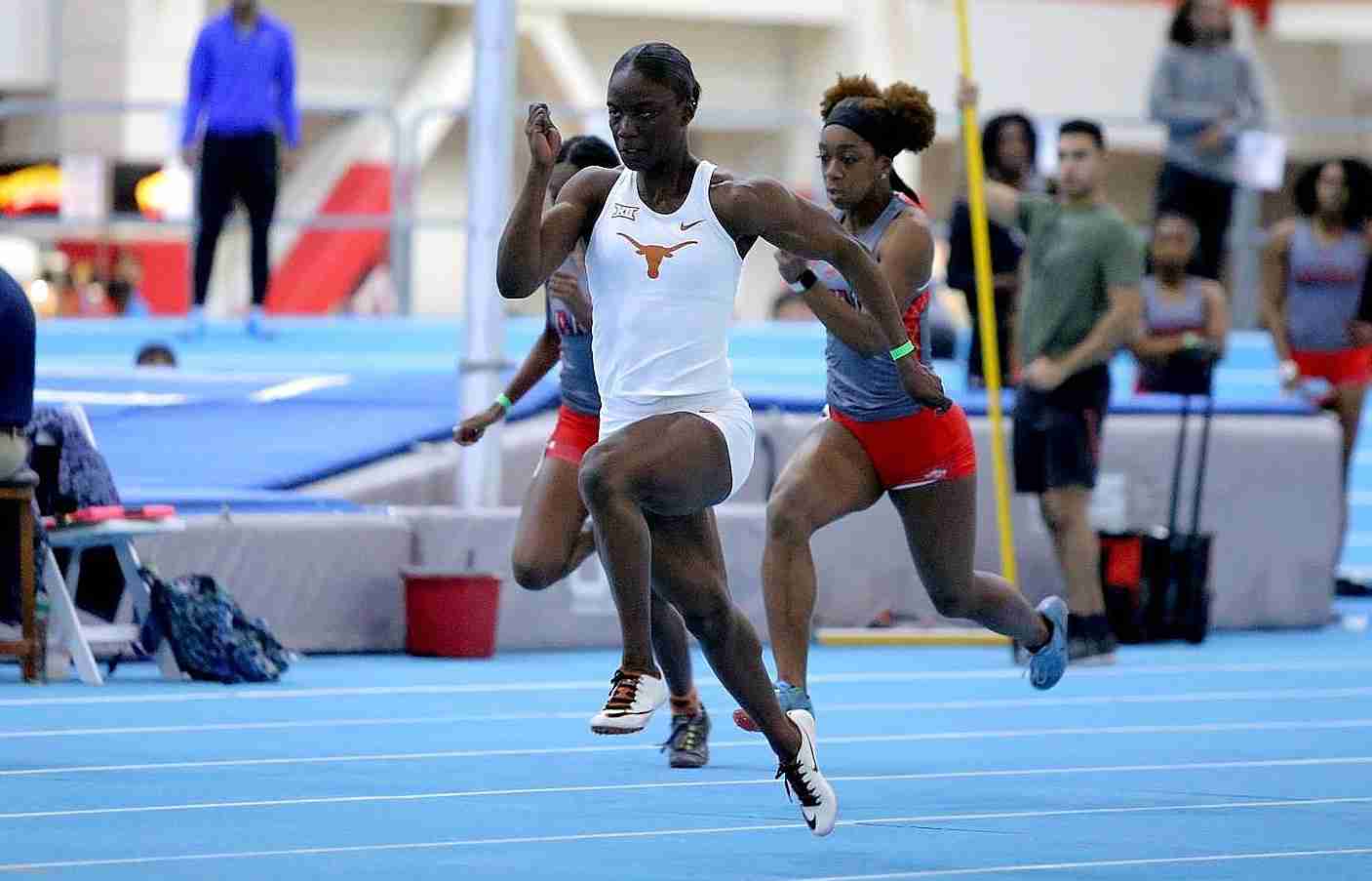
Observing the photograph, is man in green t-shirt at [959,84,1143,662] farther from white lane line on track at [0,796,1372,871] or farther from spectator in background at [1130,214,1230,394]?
white lane line on track at [0,796,1372,871]

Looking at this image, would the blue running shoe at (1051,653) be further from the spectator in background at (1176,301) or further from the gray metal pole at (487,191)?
the spectator in background at (1176,301)

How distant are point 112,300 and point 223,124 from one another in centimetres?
500

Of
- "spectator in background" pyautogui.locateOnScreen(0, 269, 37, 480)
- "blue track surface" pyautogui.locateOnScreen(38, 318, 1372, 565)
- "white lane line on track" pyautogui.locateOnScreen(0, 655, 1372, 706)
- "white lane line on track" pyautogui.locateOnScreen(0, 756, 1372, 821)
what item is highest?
"spectator in background" pyautogui.locateOnScreen(0, 269, 37, 480)

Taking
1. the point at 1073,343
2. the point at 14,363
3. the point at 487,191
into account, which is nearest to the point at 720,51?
the point at 487,191

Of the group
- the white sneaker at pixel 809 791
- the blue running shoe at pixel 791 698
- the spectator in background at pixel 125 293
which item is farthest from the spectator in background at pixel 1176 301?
the spectator in background at pixel 125 293

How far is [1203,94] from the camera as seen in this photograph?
1518 cm

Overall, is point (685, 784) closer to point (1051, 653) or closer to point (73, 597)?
point (1051, 653)

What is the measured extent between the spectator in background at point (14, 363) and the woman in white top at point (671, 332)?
2.82 m

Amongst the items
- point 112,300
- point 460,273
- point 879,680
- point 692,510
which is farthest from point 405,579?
point 460,273

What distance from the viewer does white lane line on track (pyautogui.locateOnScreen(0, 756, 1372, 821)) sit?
22.9 ft

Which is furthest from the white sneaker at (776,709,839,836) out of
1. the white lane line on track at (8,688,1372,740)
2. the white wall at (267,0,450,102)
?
the white wall at (267,0,450,102)

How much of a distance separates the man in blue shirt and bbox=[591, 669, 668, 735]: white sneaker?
823 centimetres

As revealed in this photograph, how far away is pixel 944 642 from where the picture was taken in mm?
12578

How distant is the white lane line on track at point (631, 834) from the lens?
611cm
